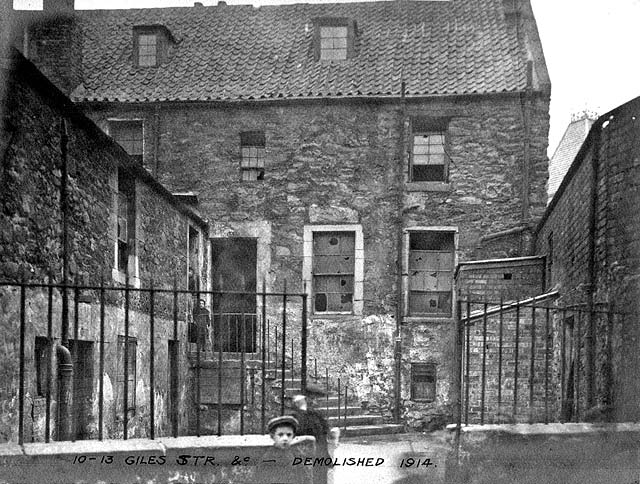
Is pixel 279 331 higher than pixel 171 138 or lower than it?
lower

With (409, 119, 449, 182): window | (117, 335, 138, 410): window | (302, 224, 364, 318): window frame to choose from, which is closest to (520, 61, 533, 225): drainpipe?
(409, 119, 449, 182): window

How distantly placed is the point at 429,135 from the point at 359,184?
1916 millimetres

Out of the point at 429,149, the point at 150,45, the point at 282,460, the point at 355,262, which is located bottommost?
the point at 282,460

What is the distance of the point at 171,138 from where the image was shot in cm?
1692

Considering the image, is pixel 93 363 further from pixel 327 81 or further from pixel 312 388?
pixel 327 81

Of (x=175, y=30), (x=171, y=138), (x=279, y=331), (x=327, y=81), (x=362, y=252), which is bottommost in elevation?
(x=279, y=331)

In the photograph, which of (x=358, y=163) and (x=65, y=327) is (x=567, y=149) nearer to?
(x=358, y=163)

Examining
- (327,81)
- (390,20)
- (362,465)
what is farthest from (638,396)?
(390,20)

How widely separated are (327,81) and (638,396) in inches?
454

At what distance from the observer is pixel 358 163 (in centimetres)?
1667

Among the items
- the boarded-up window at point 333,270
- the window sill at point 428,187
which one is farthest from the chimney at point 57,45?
the window sill at point 428,187

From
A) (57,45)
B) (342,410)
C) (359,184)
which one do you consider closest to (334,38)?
(359,184)

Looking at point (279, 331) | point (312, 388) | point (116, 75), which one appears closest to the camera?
point (312, 388)

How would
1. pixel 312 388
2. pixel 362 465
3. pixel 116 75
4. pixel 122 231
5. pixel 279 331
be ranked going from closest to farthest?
1. pixel 312 388
2. pixel 362 465
3. pixel 122 231
4. pixel 279 331
5. pixel 116 75
